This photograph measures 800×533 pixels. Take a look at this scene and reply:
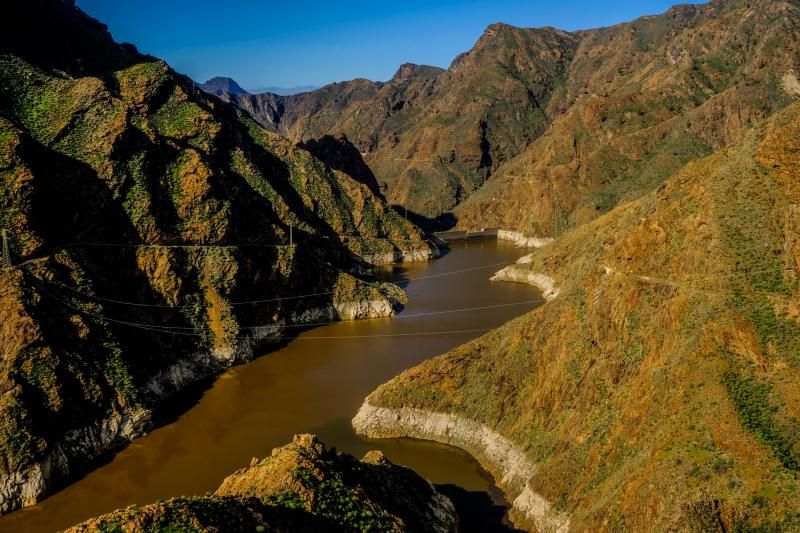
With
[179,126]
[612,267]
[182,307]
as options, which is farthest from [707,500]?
[179,126]

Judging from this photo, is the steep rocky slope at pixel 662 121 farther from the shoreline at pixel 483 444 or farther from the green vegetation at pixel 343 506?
the green vegetation at pixel 343 506

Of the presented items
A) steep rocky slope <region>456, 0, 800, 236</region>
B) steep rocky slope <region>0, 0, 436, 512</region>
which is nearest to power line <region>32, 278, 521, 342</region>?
steep rocky slope <region>0, 0, 436, 512</region>

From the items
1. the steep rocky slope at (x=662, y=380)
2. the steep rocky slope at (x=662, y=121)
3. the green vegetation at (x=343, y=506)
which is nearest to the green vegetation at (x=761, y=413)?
the steep rocky slope at (x=662, y=380)

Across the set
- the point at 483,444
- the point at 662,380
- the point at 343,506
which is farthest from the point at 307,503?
the point at 662,380

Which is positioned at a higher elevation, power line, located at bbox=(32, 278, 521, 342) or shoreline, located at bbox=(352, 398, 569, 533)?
power line, located at bbox=(32, 278, 521, 342)

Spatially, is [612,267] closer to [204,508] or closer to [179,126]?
[204,508]

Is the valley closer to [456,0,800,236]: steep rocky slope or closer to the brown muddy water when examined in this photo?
the brown muddy water
